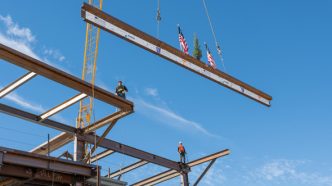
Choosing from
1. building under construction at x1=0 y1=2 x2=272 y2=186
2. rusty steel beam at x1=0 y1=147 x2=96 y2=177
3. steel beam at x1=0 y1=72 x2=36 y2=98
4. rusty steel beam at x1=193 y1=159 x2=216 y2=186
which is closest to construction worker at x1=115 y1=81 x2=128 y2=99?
building under construction at x1=0 y1=2 x2=272 y2=186

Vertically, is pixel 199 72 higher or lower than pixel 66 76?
higher

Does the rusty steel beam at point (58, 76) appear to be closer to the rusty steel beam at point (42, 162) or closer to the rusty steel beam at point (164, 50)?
the rusty steel beam at point (42, 162)

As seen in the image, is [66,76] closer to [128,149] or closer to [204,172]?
[128,149]

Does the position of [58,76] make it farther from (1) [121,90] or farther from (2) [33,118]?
(1) [121,90]

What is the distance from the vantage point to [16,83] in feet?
63.3

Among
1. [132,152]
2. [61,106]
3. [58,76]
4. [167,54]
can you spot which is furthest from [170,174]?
[58,76]

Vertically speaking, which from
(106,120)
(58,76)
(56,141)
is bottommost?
(56,141)

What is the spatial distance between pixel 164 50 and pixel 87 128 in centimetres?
756

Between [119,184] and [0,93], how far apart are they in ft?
22.6

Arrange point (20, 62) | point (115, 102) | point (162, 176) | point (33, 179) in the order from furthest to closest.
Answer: point (162, 176) → point (115, 102) → point (20, 62) → point (33, 179)

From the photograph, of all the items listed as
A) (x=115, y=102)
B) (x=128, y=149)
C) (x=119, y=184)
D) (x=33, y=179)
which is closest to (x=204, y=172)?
(x=128, y=149)

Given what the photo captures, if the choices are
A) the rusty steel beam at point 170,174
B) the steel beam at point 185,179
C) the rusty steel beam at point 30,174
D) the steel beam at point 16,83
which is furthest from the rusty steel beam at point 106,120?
the steel beam at point 185,179

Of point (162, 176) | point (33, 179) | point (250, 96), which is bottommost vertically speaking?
point (33, 179)

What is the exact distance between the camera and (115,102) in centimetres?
2061
